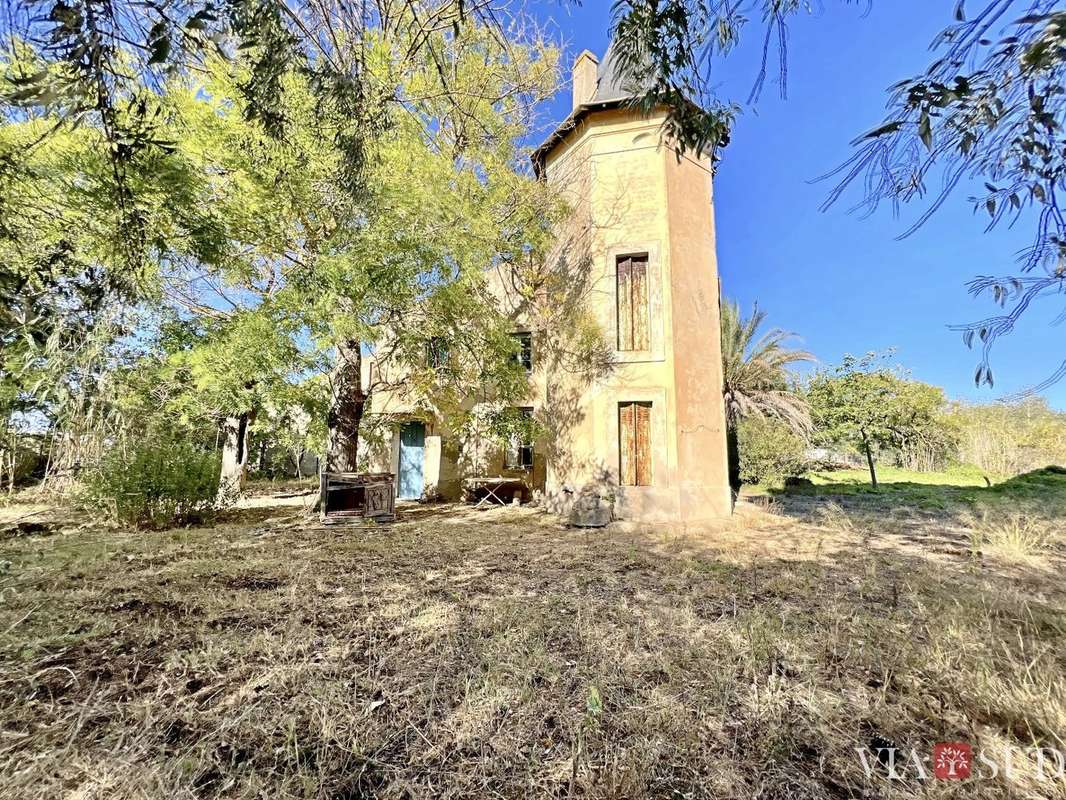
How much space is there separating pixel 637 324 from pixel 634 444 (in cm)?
269

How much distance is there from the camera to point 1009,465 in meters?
16.4

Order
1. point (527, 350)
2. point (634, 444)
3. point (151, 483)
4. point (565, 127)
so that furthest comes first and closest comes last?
point (527, 350), point (565, 127), point (634, 444), point (151, 483)

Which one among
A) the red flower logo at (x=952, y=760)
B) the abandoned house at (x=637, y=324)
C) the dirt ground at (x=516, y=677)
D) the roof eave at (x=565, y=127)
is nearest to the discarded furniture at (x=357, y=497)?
the abandoned house at (x=637, y=324)

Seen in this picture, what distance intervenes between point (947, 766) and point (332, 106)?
205 inches

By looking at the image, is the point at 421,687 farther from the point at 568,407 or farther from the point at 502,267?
the point at 502,267

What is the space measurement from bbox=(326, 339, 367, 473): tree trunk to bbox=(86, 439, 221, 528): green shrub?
2148 mm

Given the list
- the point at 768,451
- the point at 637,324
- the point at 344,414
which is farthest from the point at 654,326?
the point at 768,451

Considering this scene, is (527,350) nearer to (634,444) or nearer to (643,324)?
(643,324)

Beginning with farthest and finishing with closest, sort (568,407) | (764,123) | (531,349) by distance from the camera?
(531,349), (568,407), (764,123)

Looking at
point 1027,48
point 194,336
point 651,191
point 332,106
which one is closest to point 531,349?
point 651,191

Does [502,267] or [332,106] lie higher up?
[502,267]

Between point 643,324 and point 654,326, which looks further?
point 643,324

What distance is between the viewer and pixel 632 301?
976 cm

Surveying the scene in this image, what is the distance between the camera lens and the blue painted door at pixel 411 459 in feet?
44.9
